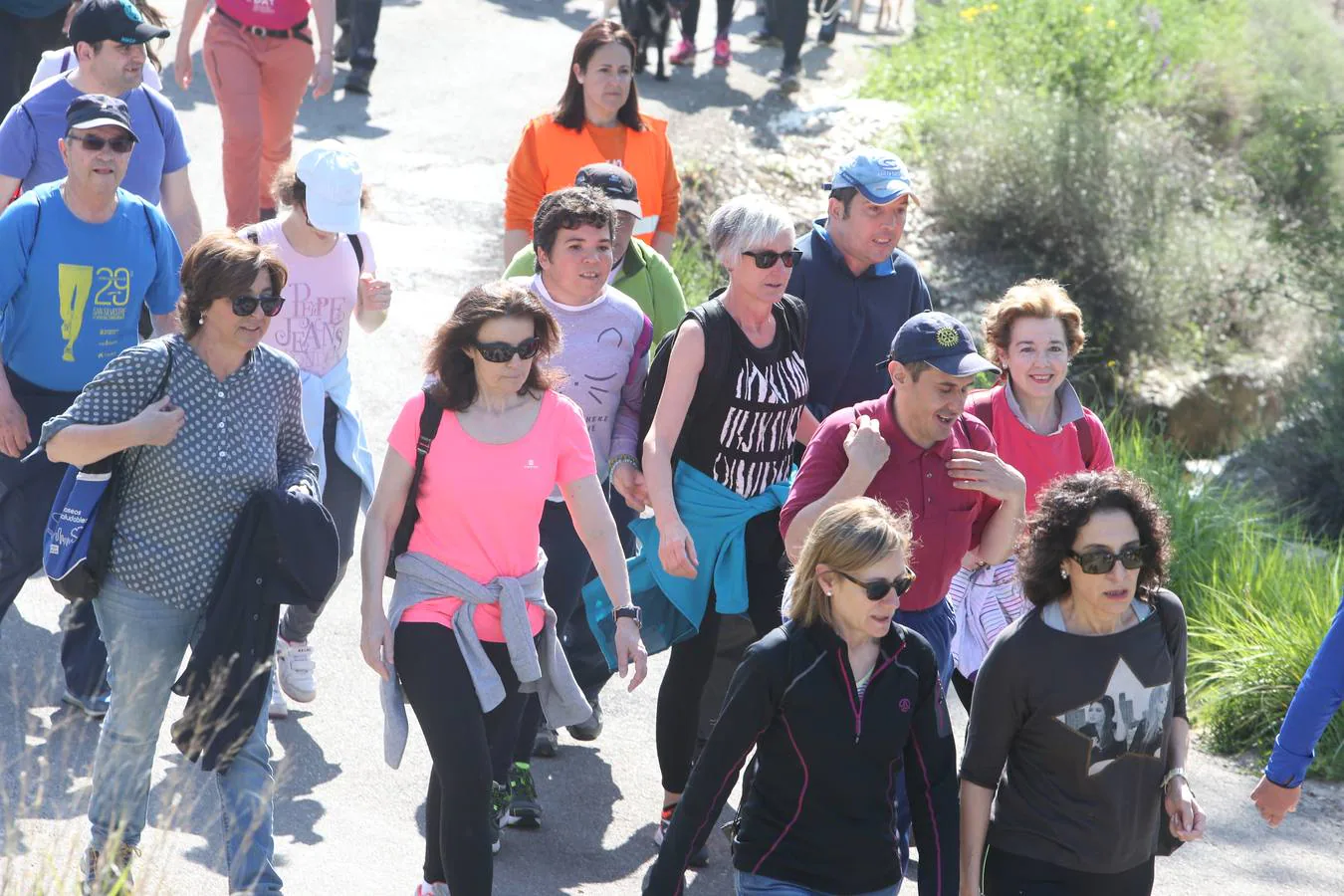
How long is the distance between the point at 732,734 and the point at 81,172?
296 cm

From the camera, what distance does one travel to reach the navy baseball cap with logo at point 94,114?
5.18m

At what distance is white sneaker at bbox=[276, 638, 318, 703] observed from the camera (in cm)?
593

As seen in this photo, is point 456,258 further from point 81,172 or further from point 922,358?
point 922,358

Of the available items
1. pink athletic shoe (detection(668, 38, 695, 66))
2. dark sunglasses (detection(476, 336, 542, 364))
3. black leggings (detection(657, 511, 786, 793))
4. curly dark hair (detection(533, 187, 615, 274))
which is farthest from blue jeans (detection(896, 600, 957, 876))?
pink athletic shoe (detection(668, 38, 695, 66))

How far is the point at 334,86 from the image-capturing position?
13383 millimetres

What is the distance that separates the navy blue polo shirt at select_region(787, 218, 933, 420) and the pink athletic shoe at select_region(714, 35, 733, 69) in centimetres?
954

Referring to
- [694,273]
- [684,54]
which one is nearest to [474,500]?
[694,273]

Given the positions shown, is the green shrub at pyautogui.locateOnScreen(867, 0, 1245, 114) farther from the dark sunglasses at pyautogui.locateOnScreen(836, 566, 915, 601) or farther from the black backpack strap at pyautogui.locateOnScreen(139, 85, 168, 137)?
the dark sunglasses at pyautogui.locateOnScreen(836, 566, 915, 601)

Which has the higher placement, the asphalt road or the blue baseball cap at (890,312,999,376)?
the blue baseball cap at (890,312,999,376)

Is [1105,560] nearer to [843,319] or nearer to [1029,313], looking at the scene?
[1029,313]

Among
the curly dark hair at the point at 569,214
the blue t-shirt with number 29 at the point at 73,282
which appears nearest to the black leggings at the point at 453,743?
the curly dark hair at the point at 569,214

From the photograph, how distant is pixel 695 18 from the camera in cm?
1483

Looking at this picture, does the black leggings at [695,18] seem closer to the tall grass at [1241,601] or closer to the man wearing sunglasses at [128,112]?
the tall grass at [1241,601]

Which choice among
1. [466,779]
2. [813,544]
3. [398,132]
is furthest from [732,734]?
[398,132]
